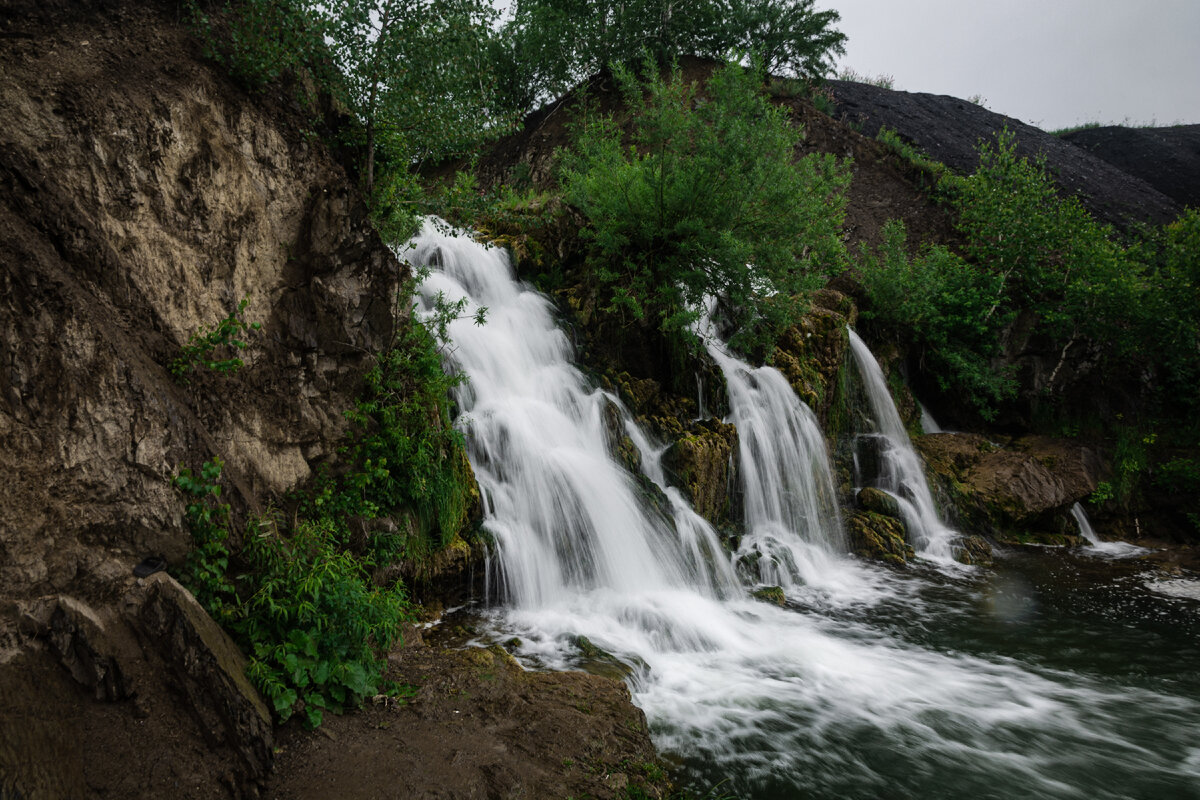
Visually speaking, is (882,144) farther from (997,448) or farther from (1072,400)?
(997,448)

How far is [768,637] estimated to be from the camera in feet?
23.4

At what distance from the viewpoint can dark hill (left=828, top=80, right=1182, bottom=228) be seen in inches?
945

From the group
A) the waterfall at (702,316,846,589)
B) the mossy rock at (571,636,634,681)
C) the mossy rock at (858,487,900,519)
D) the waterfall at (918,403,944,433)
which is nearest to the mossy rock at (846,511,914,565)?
the mossy rock at (858,487,900,519)

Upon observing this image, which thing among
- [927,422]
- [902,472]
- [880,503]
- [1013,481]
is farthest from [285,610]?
[927,422]

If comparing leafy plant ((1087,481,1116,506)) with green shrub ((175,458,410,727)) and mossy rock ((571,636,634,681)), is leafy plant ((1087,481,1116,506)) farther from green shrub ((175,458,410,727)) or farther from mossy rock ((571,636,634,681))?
green shrub ((175,458,410,727))

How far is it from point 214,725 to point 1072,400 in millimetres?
18338

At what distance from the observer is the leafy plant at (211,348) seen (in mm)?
4539

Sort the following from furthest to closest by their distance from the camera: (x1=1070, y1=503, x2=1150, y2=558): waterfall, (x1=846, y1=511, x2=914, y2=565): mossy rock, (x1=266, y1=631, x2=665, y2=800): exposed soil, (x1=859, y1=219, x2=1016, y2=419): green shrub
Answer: (x1=859, y1=219, x2=1016, y2=419): green shrub < (x1=1070, y1=503, x2=1150, y2=558): waterfall < (x1=846, y1=511, x2=914, y2=565): mossy rock < (x1=266, y1=631, x2=665, y2=800): exposed soil

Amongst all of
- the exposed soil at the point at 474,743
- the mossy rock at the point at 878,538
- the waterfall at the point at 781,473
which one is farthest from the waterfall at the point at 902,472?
the exposed soil at the point at 474,743

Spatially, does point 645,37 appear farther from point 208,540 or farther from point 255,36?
point 208,540

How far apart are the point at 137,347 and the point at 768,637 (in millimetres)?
6628

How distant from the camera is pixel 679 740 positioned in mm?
4938

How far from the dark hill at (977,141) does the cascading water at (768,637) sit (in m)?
21.1

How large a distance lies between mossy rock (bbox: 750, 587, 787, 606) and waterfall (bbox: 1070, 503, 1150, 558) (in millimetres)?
7849
